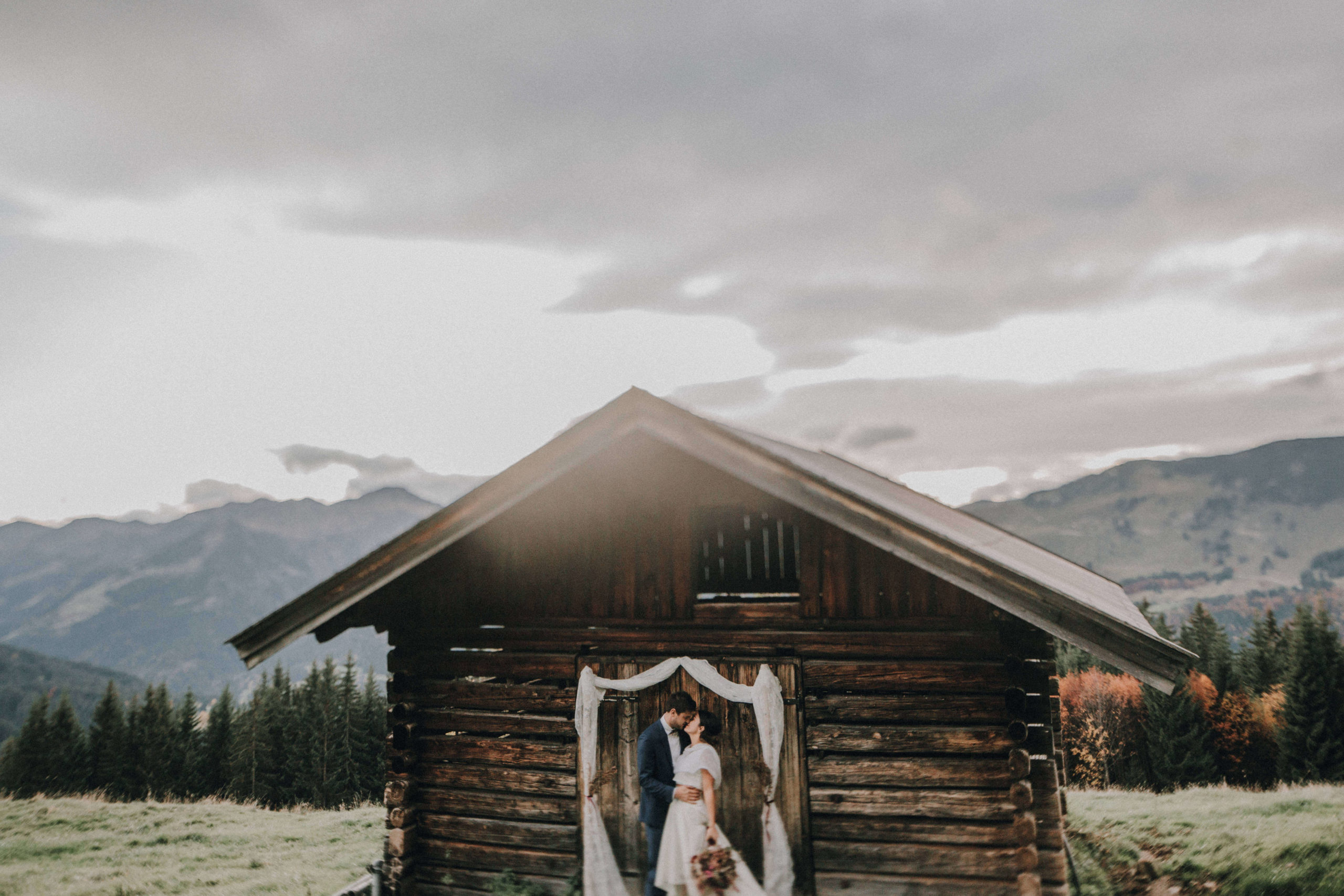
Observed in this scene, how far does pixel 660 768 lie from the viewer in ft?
28.1

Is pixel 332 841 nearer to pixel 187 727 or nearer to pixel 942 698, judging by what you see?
pixel 942 698

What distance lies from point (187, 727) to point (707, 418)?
7415 centimetres

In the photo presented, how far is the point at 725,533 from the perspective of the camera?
11.5 metres

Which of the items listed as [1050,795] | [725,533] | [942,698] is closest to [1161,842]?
[1050,795]

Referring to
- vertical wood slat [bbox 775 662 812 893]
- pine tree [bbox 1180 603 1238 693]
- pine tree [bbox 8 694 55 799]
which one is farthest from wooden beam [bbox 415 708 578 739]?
pine tree [bbox 8 694 55 799]

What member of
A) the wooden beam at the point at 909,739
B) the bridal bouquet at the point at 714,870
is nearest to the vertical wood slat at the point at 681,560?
the wooden beam at the point at 909,739

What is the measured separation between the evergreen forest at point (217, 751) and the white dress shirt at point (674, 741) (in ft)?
198

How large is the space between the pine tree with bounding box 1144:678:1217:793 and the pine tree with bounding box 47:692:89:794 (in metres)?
82.5

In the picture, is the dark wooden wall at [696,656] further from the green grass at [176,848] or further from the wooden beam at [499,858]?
the green grass at [176,848]

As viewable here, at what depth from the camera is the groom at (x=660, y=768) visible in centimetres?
841

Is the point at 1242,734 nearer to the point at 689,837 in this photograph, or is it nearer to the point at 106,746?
the point at 689,837

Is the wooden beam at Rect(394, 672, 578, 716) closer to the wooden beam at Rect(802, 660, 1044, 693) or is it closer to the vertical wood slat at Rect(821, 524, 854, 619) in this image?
the wooden beam at Rect(802, 660, 1044, 693)

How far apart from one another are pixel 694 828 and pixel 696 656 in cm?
178

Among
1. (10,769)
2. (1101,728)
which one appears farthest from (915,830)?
(10,769)
